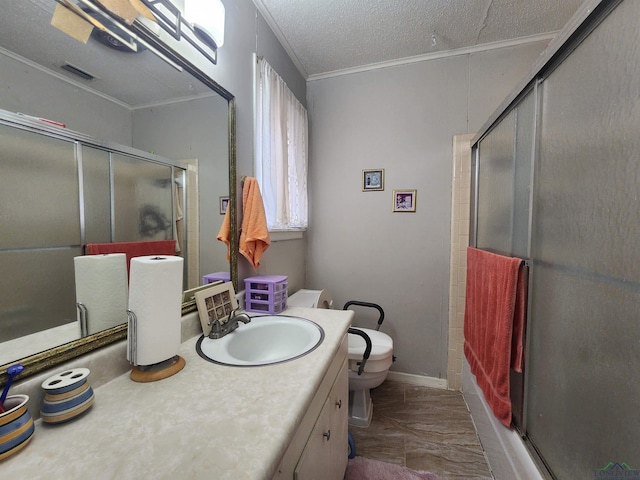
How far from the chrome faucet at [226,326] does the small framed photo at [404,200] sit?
1.42 meters

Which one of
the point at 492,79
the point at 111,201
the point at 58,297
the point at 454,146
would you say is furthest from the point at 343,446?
the point at 492,79

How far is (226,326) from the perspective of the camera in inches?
39.9

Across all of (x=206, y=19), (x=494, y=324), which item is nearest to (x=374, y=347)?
(x=494, y=324)

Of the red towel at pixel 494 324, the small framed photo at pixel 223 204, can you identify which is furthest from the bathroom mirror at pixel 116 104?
the red towel at pixel 494 324

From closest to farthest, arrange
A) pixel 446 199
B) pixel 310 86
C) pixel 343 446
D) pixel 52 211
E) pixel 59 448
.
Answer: pixel 59 448, pixel 52 211, pixel 343 446, pixel 446 199, pixel 310 86

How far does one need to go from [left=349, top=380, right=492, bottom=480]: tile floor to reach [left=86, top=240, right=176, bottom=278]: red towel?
1.45 m

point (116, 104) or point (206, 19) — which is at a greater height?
point (206, 19)

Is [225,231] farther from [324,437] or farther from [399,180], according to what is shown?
[399,180]

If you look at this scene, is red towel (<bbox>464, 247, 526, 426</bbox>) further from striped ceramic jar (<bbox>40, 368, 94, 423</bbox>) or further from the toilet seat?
striped ceramic jar (<bbox>40, 368, 94, 423</bbox>)

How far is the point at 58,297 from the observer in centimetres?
64

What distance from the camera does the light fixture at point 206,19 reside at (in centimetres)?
96

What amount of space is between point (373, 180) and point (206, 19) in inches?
55.2

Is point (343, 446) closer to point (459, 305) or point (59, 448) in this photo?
point (59, 448)

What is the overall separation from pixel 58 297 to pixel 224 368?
1.49 feet
